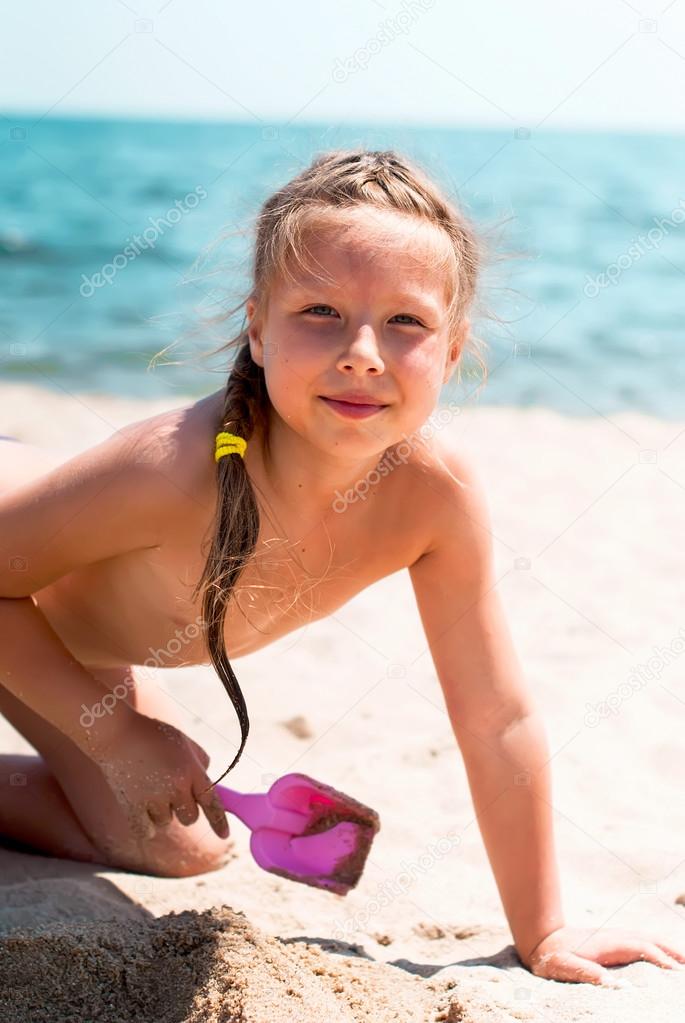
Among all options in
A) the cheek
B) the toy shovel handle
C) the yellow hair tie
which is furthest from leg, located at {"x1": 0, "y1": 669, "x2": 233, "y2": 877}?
the cheek

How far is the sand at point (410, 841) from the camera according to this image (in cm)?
160

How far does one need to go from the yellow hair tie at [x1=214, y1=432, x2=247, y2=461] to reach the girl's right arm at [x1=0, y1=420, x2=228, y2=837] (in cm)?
7

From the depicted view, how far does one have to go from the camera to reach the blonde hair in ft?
5.68

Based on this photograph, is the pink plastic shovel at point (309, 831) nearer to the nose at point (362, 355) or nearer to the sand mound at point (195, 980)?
the sand mound at point (195, 980)

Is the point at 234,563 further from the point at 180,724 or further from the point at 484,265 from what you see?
the point at 180,724

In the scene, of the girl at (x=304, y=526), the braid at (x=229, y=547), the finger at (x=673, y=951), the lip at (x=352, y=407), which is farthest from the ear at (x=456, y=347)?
the finger at (x=673, y=951)

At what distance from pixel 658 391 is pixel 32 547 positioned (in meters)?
5.35

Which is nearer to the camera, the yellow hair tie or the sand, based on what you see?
the sand

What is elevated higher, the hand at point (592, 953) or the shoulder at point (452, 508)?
the shoulder at point (452, 508)

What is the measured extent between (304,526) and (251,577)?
0.13 metres

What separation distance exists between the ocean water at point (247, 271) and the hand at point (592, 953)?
0.95 m

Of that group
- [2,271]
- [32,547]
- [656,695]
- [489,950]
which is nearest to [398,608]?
[656,695]

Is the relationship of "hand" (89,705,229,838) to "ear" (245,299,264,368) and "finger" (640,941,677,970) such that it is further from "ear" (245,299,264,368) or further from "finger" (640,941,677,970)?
"finger" (640,941,677,970)

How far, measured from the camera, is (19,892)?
6.53 ft
